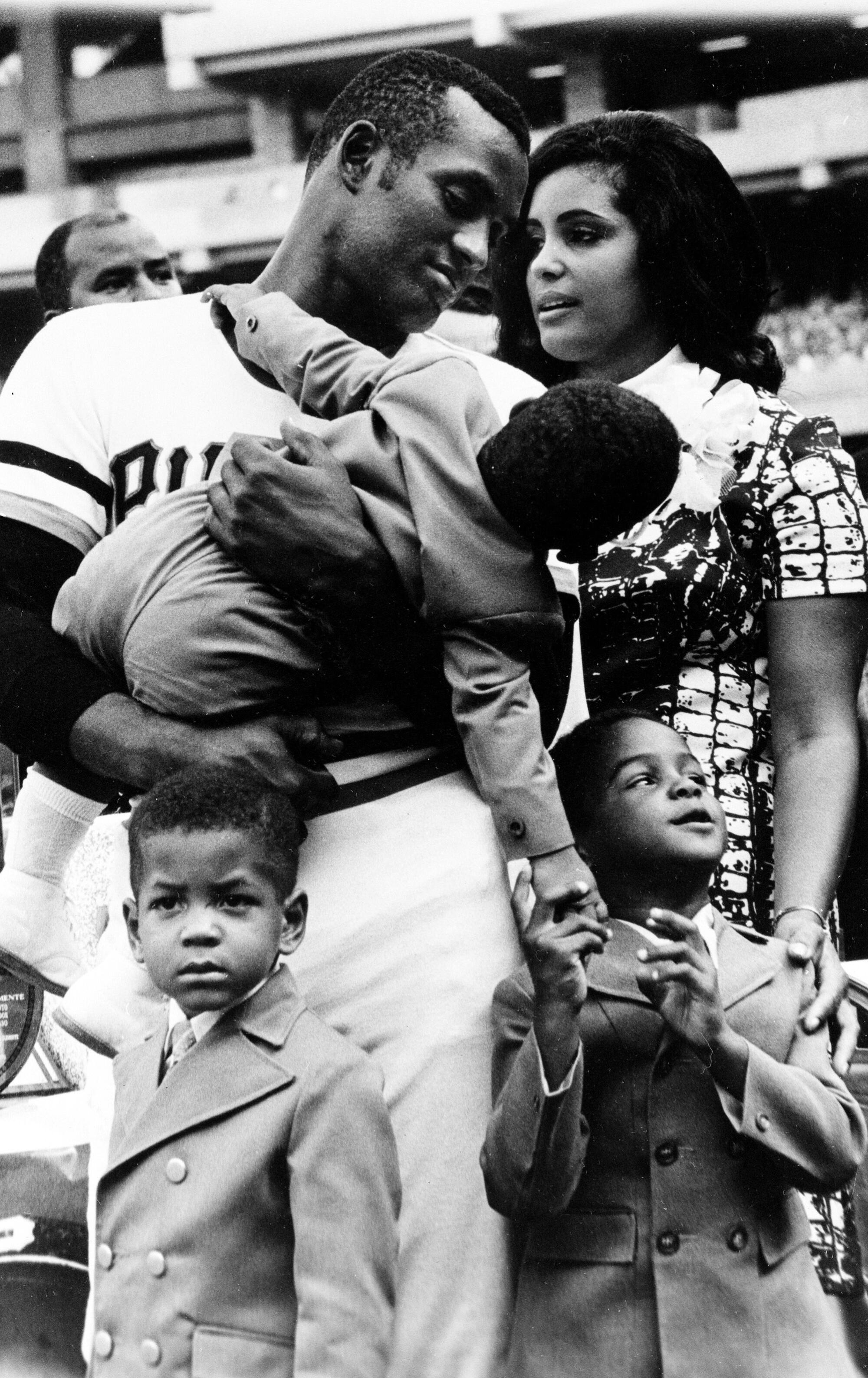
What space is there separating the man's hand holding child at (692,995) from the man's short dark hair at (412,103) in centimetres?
89

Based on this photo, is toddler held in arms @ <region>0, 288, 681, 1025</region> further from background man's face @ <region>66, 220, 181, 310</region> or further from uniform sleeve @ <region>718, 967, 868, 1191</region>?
background man's face @ <region>66, 220, 181, 310</region>

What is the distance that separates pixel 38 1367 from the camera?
1.88 m

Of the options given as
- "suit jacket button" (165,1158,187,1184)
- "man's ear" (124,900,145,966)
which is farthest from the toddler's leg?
"suit jacket button" (165,1158,187,1184)

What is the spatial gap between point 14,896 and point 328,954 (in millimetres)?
431

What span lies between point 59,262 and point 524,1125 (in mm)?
1902

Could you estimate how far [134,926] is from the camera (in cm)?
157

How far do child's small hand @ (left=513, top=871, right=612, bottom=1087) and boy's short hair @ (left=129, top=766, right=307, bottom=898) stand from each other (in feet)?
0.79

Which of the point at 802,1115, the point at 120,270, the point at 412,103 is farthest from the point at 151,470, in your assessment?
the point at 120,270

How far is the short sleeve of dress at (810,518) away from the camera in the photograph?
1.80 metres

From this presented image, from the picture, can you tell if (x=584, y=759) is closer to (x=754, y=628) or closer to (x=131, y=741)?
(x=754, y=628)

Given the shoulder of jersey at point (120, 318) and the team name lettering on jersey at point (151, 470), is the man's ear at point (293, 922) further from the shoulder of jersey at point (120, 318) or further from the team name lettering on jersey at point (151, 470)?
the shoulder of jersey at point (120, 318)

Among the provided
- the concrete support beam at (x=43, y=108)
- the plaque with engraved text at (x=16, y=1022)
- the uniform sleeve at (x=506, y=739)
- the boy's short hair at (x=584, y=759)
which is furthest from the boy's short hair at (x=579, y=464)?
the concrete support beam at (x=43, y=108)

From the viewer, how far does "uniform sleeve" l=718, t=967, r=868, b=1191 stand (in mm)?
1604

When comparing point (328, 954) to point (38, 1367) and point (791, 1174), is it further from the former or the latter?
point (38, 1367)
